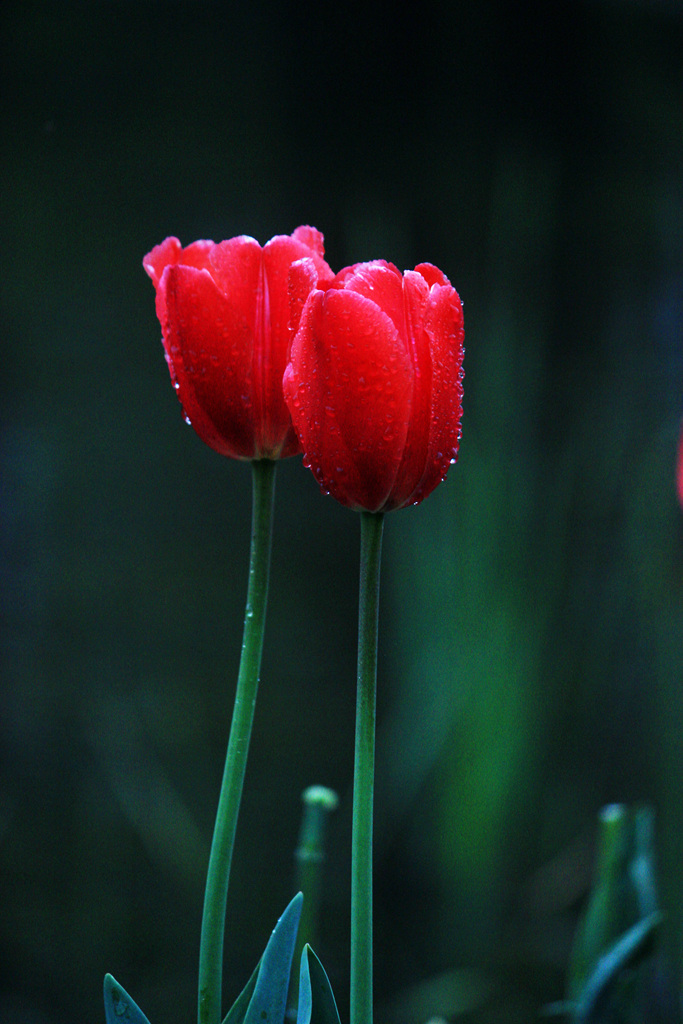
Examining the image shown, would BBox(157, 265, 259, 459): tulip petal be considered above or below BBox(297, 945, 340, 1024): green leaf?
above

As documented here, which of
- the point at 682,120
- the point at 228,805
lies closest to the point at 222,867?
the point at 228,805

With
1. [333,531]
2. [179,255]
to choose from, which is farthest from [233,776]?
[333,531]

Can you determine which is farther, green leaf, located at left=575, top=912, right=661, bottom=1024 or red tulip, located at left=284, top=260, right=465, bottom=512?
green leaf, located at left=575, top=912, right=661, bottom=1024

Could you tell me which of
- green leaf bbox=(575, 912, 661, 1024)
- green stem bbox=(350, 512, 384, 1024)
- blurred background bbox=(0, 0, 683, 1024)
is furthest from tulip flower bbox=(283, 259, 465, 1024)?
blurred background bbox=(0, 0, 683, 1024)

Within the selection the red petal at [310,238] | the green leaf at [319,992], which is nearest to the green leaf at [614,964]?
the green leaf at [319,992]

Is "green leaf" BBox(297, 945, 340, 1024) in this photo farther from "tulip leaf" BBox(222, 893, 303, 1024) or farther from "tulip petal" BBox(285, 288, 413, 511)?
"tulip petal" BBox(285, 288, 413, 511)

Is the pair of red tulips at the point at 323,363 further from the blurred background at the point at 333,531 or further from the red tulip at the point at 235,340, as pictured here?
the blurred background at the point at 333,531

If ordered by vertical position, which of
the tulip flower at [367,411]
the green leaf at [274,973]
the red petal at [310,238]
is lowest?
the green leaf at [274,973]

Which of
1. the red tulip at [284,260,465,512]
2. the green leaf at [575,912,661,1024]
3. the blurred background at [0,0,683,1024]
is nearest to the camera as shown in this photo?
the red tulip at [284,260,465,512]

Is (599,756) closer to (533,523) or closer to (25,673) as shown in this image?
(533,523)
